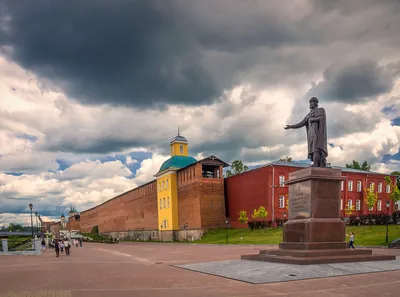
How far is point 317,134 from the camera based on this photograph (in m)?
16.2

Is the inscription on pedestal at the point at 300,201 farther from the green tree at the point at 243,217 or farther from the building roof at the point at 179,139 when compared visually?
the building roof at the point at 179,139

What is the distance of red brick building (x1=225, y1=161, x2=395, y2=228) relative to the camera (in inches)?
1992

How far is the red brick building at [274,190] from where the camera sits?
50.6 m

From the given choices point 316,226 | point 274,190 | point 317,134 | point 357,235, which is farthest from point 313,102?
point 274,190

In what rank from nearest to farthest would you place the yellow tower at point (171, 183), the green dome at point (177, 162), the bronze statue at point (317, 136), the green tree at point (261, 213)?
the bronze statue at point (317, 136) < the green tree at point (261, 213) < the yellow tower at point (171, 183) < the green dome at point (177, 162)

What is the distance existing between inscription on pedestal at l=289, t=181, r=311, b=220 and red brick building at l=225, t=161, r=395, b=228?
111ft

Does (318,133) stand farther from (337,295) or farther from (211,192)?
(211,192)

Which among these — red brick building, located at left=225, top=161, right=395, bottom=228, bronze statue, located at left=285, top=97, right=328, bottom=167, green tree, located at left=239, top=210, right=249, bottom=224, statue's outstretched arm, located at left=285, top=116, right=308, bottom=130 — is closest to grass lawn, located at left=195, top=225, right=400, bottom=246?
green tree, located at left=239, top=210, right=249, bottom=224

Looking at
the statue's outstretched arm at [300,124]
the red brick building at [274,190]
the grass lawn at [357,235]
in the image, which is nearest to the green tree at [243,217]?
the red brick building at [274,190]

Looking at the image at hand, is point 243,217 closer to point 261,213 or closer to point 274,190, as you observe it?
point 261,213

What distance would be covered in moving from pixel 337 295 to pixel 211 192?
4990cm

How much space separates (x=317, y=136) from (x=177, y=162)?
51433 mm

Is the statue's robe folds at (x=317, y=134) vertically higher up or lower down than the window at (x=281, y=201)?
higher up

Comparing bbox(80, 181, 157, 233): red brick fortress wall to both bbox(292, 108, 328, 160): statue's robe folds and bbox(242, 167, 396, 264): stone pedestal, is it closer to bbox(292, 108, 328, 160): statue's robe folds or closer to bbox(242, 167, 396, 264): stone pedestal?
bbox(292, 108, 328, 160): statue's robe folds
